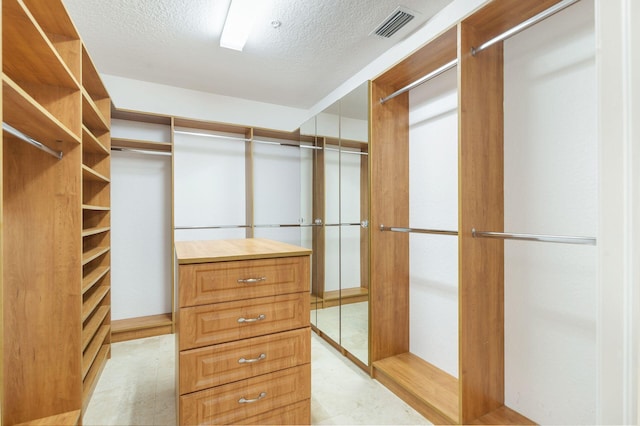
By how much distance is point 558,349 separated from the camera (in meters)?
1.59

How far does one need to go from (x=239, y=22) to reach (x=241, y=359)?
2.35 meters

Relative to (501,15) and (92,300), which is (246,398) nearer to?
(92,300)

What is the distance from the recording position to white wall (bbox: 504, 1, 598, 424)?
148 centimetres

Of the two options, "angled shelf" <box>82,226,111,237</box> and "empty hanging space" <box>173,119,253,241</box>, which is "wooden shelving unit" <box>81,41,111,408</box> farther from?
"empty hanging space" <box>173,119,253,241</box>

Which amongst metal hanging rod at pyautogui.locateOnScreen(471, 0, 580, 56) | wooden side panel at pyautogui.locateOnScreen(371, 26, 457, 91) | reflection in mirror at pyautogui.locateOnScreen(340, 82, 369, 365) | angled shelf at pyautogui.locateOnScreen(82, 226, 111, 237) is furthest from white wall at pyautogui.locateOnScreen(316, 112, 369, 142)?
angled shelf at pyautogui.locateOnScreen(82, 226, 111, 237)

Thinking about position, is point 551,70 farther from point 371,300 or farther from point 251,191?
point 251,191

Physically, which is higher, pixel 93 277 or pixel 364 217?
pixel 364 217

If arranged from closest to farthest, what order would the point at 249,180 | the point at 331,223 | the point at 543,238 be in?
the point at 543,238 < the point at 331,223 < the point at 249,180

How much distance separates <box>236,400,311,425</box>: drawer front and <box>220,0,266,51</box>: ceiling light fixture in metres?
2.56

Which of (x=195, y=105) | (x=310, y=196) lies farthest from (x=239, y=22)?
(x=310, y=196)

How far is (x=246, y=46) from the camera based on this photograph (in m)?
2.73

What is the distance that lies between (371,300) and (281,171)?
2.31 m

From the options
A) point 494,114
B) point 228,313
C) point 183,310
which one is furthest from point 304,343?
point 494,114

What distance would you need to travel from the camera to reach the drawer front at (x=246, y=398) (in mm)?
1352
